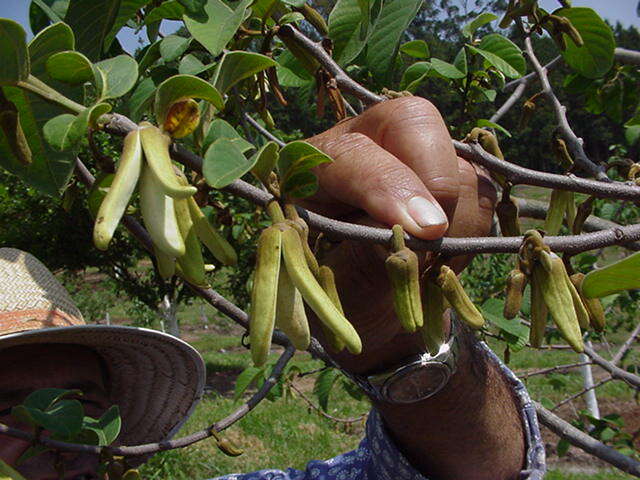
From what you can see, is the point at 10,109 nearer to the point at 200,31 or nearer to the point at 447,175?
the point at 200,31

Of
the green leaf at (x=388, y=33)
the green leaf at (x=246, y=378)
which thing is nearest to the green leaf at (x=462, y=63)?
the green leaf at (x=388, y=33)

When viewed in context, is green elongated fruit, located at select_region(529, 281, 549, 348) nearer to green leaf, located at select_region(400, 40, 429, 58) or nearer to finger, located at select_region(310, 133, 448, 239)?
finger, located at select_region(310, 133, 448, 239)

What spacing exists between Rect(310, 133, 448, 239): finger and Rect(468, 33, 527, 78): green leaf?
0.89 metres

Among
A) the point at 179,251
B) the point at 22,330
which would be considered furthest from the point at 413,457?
the point at 179,251

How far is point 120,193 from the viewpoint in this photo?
536 mm

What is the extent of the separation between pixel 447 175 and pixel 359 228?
0.78ft

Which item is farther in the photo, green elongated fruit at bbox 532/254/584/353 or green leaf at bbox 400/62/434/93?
green leaf at bbox 400/62/434/93

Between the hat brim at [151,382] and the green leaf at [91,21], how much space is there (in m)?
0.89

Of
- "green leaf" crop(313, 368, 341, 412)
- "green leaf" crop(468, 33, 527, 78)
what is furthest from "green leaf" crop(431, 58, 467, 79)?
"green leaf" crop(313, 368, 341, 412)

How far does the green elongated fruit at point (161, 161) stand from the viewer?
535 mm

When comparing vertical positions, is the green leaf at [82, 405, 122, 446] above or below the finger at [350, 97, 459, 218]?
below

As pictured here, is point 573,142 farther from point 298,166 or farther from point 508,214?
point 298,166

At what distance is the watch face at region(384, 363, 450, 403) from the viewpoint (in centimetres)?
123

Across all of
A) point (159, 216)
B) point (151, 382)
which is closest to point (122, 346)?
point (151, 382)
